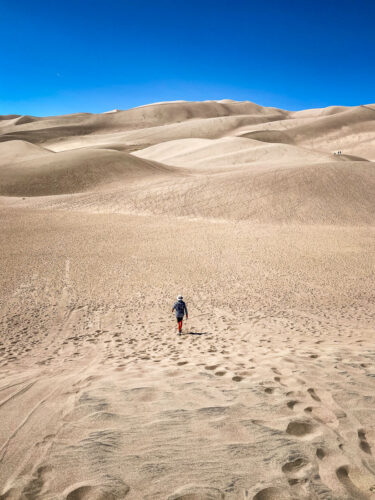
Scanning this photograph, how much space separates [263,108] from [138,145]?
103 metres

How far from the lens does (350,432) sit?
3654mm

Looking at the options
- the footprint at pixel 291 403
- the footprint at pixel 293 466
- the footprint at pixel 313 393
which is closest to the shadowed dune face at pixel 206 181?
the footprint at pixel 313 393

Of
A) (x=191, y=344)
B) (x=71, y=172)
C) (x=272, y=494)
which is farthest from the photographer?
(x=71, y=172)

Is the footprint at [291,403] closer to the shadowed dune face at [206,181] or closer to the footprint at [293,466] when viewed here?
the footprint at [293,466]

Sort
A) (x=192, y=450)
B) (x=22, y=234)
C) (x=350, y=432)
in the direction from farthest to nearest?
(x=22, y=234) → (x=350, y=432) → (x=192, y=450)

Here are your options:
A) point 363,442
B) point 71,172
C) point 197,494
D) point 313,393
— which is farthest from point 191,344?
point 71,172

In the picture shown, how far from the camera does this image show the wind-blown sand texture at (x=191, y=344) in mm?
3211

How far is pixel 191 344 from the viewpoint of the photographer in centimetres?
870

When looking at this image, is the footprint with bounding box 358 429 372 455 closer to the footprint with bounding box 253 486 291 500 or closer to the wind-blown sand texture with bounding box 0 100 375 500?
the wind-blown sand texture with bounding box 0 100 375 500

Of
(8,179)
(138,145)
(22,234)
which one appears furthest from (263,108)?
(22,234)

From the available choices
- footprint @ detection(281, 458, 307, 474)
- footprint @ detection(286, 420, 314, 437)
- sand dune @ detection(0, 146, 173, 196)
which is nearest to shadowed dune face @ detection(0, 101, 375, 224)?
sand dune @ detection(0, 146, 173, 196)

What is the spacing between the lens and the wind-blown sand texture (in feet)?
10.5

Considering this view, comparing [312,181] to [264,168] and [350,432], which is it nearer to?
[264,168]

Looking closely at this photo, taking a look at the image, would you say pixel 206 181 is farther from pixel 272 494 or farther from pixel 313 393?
pixel 272 494
